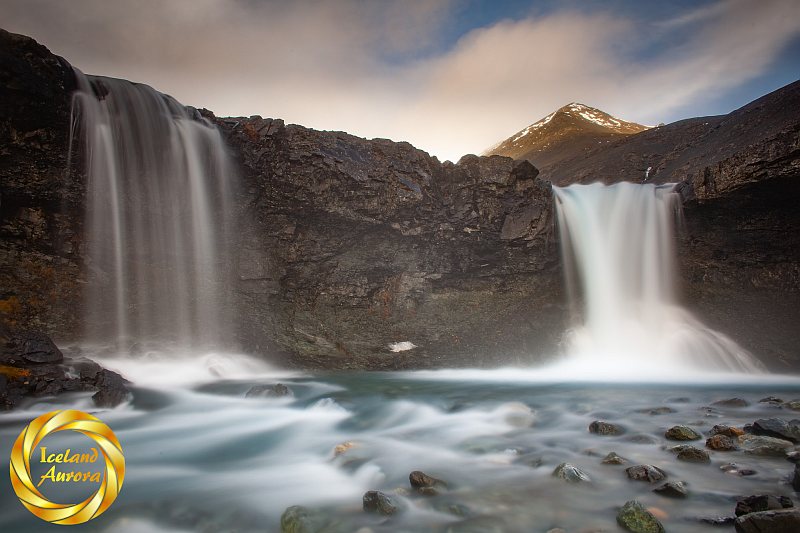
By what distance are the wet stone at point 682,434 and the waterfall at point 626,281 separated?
7.20m

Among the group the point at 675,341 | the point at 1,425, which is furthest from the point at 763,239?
the point at 1,425

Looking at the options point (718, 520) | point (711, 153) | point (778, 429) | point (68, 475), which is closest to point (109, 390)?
point (68, 475)

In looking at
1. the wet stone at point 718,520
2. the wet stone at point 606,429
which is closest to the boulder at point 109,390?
the wet stone at point 606,429

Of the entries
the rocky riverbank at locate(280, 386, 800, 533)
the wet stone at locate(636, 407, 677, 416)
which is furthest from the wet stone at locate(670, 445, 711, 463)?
the wet stone at locate(636, 407, 677, 416)

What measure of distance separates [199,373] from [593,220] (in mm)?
12845

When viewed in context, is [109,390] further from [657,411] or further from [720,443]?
[657,411]

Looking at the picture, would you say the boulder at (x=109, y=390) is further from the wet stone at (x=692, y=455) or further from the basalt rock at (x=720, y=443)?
the basalt rock at (x=720, y=443)

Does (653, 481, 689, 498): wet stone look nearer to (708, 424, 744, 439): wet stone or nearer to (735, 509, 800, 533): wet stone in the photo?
(735, 509, 800, 533): wet stone

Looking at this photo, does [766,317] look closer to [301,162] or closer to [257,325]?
[301,162]

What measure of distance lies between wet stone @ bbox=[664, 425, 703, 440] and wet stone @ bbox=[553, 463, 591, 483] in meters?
1.82

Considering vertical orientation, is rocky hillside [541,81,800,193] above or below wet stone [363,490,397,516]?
above

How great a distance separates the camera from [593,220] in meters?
13.8

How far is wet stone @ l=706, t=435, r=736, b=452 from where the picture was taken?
457cm

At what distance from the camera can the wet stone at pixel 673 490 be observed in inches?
139
